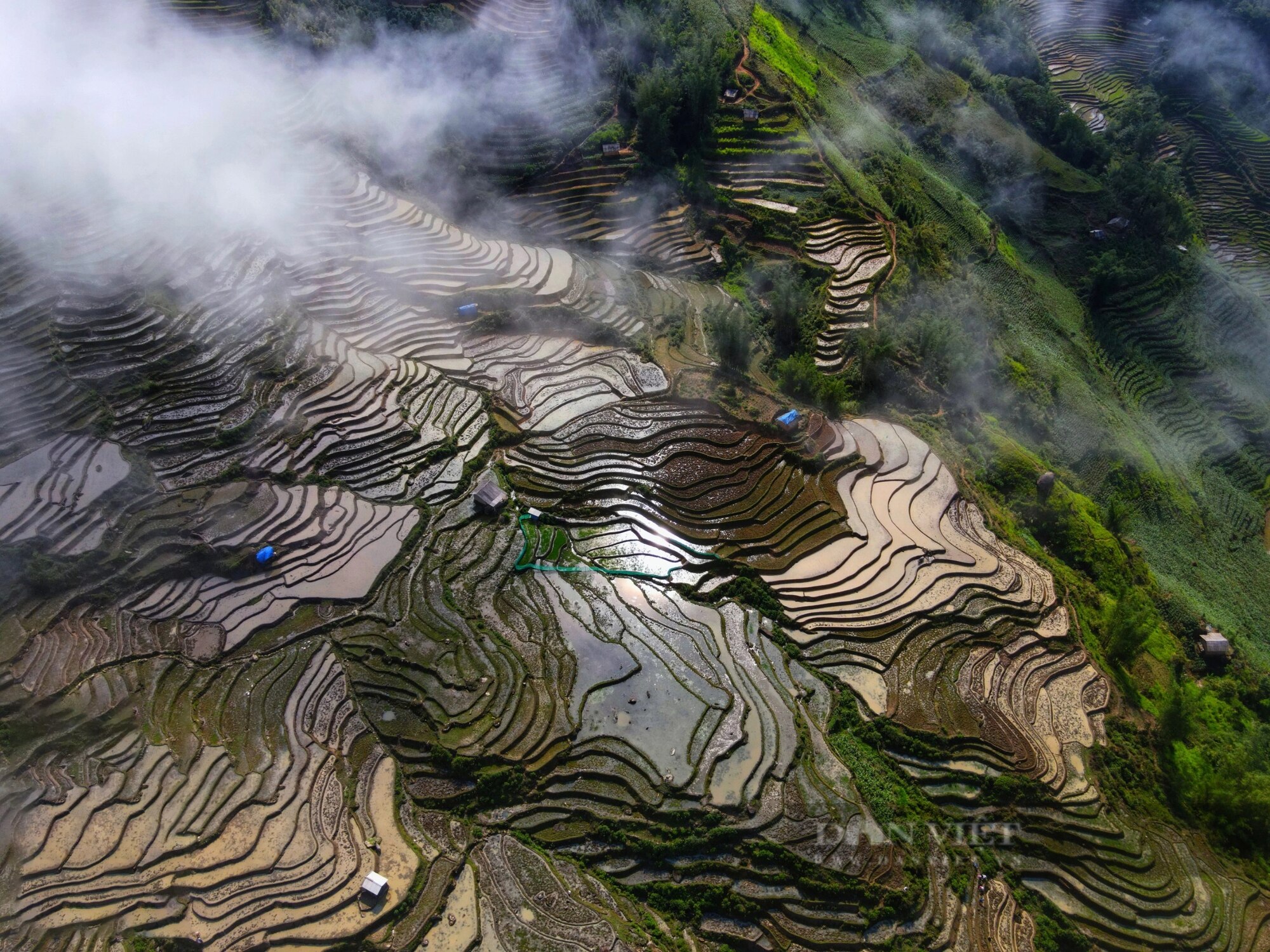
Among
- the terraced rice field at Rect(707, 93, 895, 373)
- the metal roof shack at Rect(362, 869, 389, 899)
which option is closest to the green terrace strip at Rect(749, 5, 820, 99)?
the terraced rice field at Rect(707, 93, 895, 373)

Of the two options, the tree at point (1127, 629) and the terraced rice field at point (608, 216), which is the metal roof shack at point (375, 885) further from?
the terraced rice field at point (608, 216)

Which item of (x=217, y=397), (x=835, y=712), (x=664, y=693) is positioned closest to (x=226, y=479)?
(x=217, y=397)

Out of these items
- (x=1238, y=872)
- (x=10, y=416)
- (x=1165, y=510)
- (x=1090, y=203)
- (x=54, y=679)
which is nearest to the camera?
(x=1238, y=872)

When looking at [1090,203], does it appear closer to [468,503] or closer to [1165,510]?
[1165,510]

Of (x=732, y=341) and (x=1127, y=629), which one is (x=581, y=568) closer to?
(x=732, y=341)

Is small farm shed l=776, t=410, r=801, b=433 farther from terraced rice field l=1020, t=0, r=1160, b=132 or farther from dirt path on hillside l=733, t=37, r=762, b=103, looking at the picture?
terraced rice field l=1020, t=0, r=1160, b=132

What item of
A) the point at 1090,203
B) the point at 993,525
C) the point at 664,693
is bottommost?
the point at 664,693
